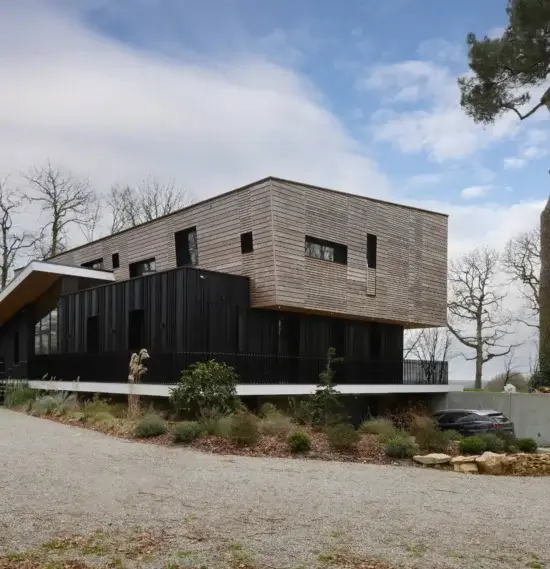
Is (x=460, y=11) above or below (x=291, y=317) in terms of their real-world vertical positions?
above

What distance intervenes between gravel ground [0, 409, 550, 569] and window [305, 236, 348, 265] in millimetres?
10339

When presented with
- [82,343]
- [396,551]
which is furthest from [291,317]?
[396,551]

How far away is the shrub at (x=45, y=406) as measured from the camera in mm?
20491

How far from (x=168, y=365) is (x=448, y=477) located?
359 inches

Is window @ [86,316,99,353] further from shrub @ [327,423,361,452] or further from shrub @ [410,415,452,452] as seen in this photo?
shrub @ [410,415,452,452]

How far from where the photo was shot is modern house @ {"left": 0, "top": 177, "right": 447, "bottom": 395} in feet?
67.3

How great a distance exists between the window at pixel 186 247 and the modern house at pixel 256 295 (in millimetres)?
42

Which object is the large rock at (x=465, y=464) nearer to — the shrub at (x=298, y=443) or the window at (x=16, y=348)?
the shrub at (x=298, y=443)

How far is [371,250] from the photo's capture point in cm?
2509

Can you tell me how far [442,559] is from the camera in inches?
277

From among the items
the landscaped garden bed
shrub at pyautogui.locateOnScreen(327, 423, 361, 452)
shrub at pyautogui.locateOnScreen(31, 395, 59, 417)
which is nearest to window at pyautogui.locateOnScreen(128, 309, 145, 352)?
shrub at pyautogui.locateOnScreen(31, 395, 59, 417)

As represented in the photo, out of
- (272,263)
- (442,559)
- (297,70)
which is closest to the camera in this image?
(442,559)

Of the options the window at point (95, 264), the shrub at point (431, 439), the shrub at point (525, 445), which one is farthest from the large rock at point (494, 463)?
the window at point (95, 264)

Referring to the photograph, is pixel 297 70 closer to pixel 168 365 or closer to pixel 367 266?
pixel 168 365
